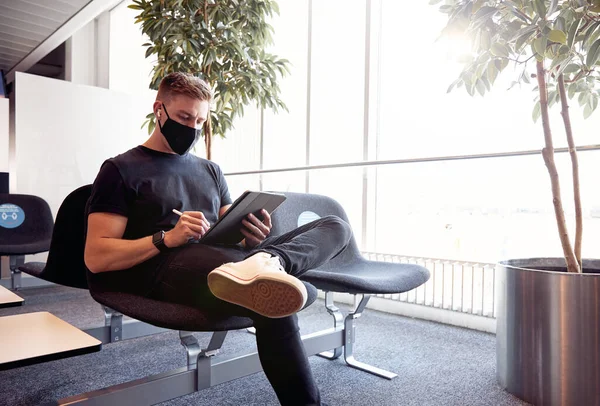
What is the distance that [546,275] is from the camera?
142cm

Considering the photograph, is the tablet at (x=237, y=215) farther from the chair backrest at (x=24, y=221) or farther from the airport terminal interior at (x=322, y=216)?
the chair backrest at (x=24, y=221)

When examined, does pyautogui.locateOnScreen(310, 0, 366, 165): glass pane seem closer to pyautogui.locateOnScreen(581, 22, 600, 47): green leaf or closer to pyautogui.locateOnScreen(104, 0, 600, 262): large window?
pyautogui.locateOnScreen(104, 0, 600, 262): large window

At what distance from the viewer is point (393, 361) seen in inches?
76.6

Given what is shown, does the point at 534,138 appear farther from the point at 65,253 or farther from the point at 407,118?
the point at 65,253

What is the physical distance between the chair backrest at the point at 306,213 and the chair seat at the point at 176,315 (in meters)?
0.76

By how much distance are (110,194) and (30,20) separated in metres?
4.43

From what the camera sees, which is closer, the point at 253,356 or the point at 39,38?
the point at 253,356

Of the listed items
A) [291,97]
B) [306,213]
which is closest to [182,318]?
[306,213]

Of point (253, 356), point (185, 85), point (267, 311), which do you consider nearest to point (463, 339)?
point (253, 356)

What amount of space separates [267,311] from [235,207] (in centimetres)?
35

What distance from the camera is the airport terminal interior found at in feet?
3.92

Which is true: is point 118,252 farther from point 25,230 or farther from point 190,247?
point 25,230

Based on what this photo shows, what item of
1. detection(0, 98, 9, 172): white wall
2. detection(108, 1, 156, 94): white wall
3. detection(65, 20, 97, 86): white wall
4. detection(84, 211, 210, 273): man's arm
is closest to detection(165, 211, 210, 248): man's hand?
detection(84, 211, 210, 273): man's arm

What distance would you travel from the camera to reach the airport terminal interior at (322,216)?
1.20 m
